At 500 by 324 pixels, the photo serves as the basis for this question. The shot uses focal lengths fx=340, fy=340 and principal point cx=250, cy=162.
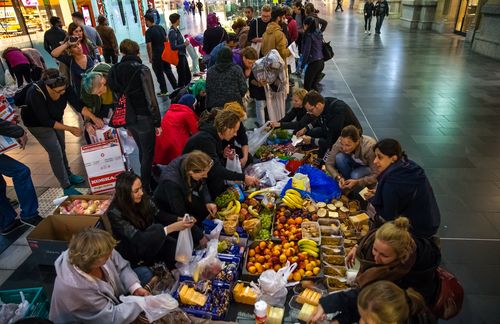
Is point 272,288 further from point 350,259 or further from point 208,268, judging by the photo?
point 350,259

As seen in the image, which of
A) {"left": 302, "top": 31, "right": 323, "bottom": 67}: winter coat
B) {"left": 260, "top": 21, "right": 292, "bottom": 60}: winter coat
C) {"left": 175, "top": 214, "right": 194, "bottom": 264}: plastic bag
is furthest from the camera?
{"left": 302, "top": 31, "right": 323, "bottom": 67}: winter coat

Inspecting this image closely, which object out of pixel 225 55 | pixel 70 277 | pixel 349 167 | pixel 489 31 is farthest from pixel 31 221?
pixel 489 31

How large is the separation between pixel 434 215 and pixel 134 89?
3907mm

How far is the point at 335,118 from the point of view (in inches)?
195

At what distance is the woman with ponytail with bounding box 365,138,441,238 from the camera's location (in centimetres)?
302

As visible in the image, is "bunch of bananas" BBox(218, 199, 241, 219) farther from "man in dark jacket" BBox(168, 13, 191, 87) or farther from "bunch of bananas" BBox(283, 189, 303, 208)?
"man in dark jacket" BBox(168, 13, 191, 87)

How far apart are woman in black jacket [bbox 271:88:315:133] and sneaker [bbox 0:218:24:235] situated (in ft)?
13.2

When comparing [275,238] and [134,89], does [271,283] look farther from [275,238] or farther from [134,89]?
[134,89]

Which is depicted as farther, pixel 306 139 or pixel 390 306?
pixel 306 139

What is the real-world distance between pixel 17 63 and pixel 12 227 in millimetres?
5578

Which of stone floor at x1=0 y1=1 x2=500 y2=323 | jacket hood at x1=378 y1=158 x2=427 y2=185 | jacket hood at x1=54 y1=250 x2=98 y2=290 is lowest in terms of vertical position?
stone floor at x1=0 y1=1 x2=500 y2=323

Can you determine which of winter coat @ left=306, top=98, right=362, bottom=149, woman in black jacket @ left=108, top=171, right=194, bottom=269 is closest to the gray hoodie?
woman in black jacket @ left=108, top=171, right=194, bottom=269

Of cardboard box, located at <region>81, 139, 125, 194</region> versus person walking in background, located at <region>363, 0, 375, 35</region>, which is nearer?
cardboard box, located at <region>81, 139, 125, 194</region>

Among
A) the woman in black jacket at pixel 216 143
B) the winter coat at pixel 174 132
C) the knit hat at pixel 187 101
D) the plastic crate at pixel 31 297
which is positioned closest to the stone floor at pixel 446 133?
the plastic crate at pixel 31 297
